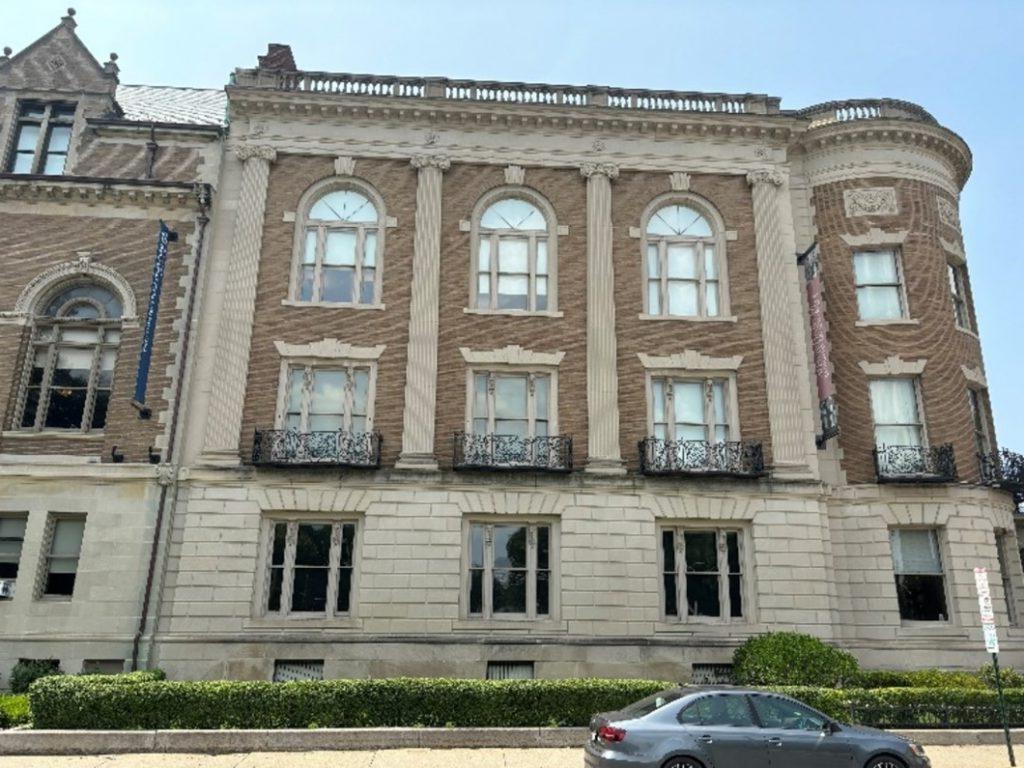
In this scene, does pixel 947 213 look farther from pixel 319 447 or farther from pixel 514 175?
pixel 319 447

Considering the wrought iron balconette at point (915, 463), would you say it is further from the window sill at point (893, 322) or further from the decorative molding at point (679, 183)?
the decorative molding at point (679, 183)

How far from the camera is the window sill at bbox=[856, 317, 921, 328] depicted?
70.2 ft

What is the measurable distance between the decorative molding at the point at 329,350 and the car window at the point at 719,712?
41.6ft

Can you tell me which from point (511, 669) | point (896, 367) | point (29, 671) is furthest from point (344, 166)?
point (896, 367)

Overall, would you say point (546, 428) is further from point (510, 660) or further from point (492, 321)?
point (510, 660)

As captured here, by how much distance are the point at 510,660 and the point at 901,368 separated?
1322 centimetres

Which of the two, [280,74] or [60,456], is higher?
[280,74]

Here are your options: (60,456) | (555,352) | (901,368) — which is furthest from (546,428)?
(60,456)

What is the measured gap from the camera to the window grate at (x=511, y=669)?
59.3ft

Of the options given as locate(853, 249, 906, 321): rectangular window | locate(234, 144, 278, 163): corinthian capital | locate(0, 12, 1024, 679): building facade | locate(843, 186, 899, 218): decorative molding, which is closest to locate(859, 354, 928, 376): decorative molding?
locate(0, 12, 1024, 679): building facade

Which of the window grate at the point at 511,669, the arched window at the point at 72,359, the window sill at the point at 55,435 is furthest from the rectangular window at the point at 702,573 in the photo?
the arched window at the point at 72,359

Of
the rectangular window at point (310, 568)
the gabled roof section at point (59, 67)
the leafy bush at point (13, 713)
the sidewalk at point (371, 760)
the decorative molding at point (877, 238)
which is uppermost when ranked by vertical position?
the gabled roof section at point (59, 67)

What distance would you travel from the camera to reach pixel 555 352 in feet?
67.4

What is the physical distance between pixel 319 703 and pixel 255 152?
15.2m
